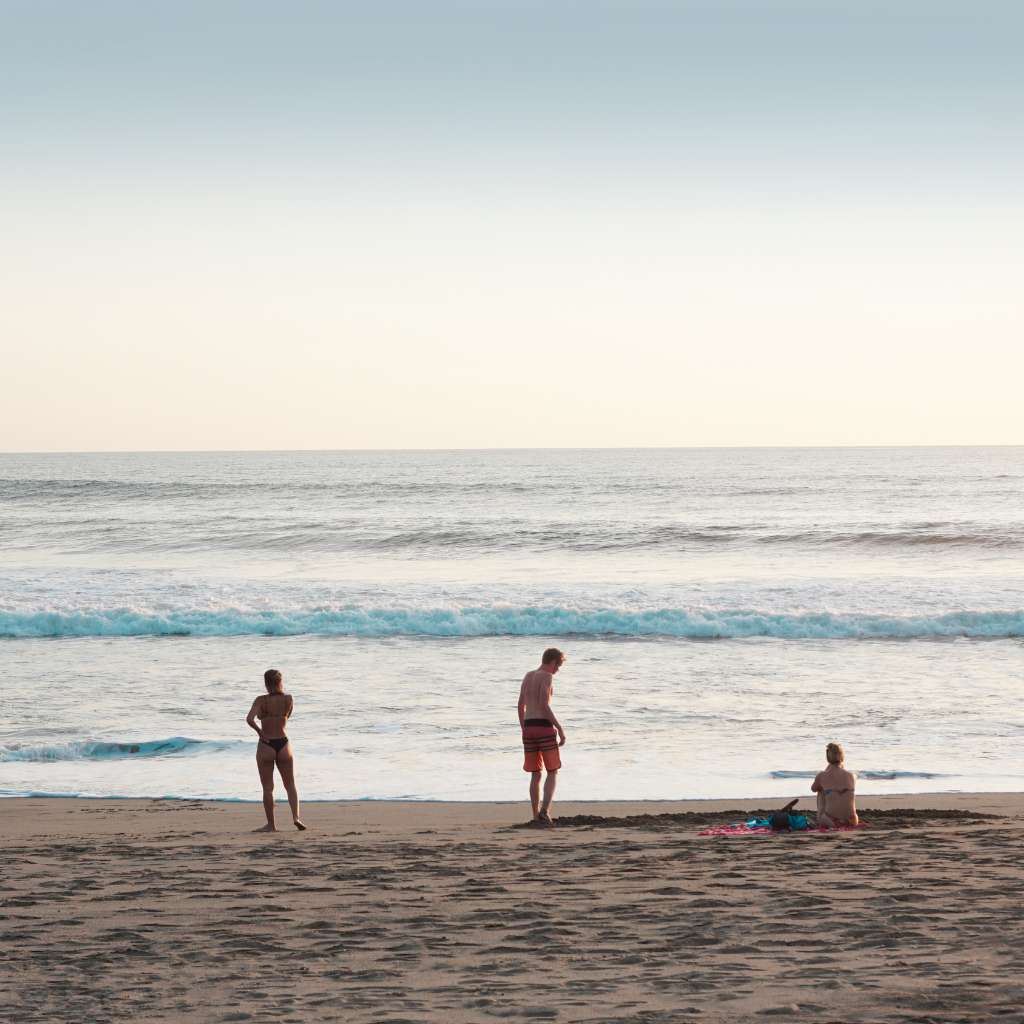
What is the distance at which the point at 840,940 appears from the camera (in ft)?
18.6

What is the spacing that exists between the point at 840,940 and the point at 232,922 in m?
3.26

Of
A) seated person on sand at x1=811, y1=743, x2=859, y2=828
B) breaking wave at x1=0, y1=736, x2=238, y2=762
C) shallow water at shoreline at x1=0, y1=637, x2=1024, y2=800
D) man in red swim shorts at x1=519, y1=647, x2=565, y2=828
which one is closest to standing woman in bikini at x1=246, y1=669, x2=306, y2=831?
shallow water at shoreline at x1=0, y1=637, x2=1024, y2=800

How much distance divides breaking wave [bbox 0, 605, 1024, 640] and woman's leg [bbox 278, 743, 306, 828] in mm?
12564

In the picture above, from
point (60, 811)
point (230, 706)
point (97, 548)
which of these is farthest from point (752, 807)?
point (97, 548)

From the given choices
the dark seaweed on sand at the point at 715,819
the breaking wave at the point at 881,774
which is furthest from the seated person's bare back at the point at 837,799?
the breaking wave at the point at 881,774

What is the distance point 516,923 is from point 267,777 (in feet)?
13.4

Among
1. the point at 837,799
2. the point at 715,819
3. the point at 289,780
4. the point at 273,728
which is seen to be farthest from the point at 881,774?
the point at 273,728

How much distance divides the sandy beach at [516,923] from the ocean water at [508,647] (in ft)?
8.72

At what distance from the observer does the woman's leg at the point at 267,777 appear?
9.46 meters

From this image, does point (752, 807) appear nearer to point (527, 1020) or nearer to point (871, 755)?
point (871, 755)

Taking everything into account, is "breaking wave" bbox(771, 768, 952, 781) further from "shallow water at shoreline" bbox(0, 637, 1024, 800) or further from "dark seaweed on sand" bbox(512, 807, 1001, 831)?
"dark seaweed on sand" bbox(512, 807, 1001, 831)

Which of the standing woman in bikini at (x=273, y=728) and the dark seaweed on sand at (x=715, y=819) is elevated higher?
the standing woman in bikini at (x=273, y=728)

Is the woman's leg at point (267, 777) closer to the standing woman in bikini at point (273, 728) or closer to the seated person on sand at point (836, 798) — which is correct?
the standing woman in bikini at point (273, 728)

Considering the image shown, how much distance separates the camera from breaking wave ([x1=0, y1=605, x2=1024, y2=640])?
73.3ft
